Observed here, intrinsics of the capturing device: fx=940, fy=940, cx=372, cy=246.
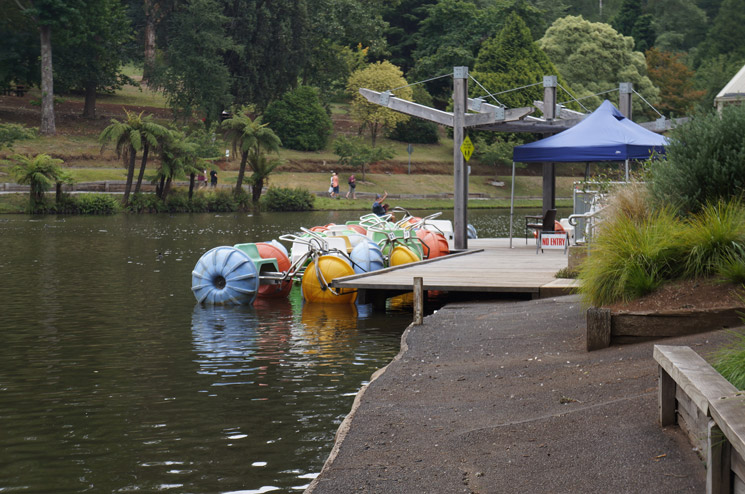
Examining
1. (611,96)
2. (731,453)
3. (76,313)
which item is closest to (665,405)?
(731,453)

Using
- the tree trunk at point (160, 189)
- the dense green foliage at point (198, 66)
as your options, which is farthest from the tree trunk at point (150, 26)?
the tree trunk at point (160, 189)

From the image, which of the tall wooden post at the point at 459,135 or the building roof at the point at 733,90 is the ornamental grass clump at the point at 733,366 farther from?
the building roof at the point at 733,90

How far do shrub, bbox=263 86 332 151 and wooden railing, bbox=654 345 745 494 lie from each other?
227ft

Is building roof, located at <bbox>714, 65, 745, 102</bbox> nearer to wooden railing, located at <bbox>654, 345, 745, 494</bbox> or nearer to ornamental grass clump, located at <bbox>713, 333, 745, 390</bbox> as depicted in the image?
ornamental grass clump, located at <bbox>713, 333, 745, 390</bbox>

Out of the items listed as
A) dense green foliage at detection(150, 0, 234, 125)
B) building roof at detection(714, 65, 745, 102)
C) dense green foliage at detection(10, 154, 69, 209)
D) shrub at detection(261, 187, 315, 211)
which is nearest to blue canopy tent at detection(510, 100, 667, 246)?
building roof at detection(714, 65, 745, 102)

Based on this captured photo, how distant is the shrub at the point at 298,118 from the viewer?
74812mm

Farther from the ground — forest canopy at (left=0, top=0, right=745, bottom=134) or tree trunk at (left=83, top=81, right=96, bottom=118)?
forest canopy at (left=0, top=0, right=745, bottom=134)

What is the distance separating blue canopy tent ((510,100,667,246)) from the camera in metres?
19.5

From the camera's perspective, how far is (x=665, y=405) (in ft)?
20.6

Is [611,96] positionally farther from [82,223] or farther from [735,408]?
[735,408]

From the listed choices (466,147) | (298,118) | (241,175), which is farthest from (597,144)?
(298,118)

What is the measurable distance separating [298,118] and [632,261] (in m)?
66.5

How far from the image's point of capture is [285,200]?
57.3 m

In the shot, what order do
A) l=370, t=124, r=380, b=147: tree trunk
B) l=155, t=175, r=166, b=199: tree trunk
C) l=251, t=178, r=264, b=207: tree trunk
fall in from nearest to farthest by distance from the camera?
l=155, t=175, r=166, b=199: tree trunk
l=251, t=178, r=264, b=207: tree trunk
l=370, t=124, r=380, b=147: tree trunk
